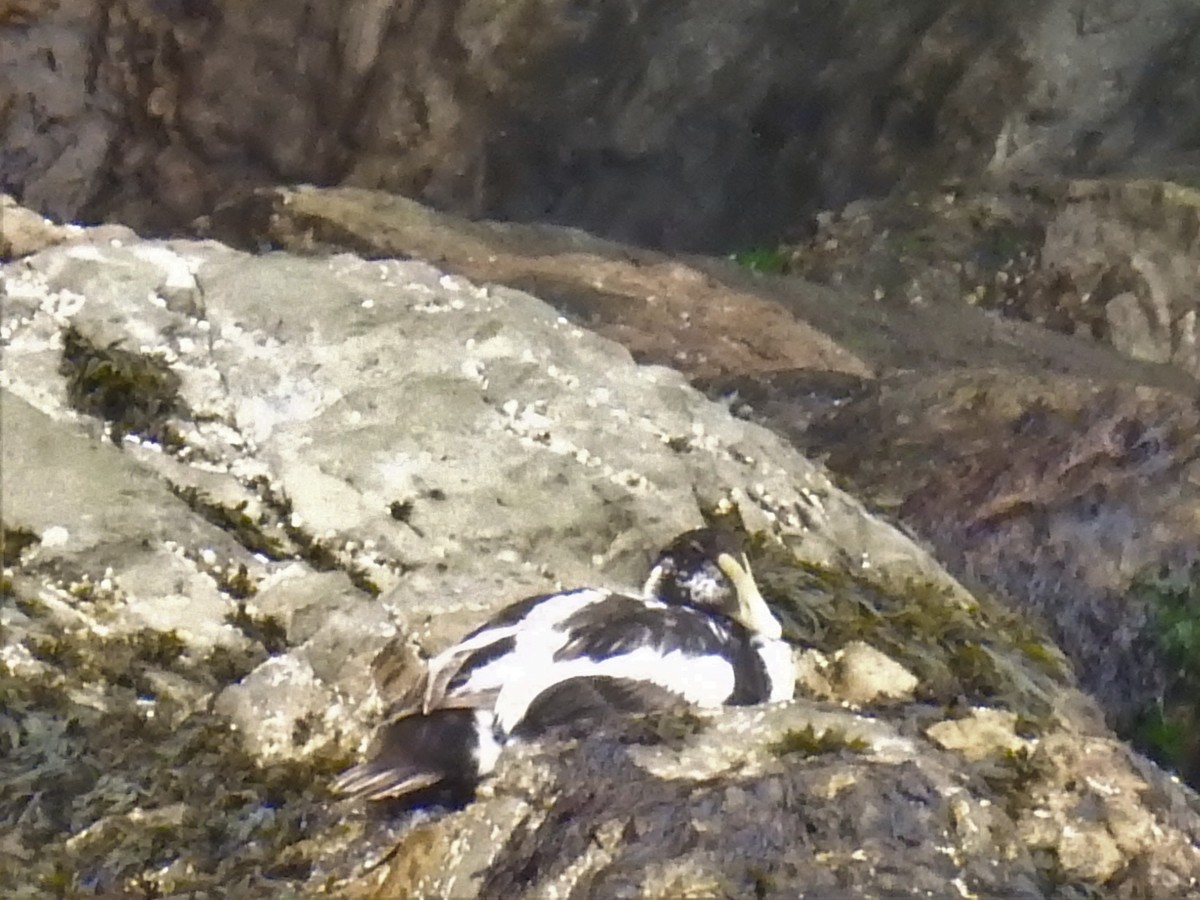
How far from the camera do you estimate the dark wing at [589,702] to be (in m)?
2.42

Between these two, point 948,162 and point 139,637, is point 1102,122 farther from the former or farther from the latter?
point 139,637

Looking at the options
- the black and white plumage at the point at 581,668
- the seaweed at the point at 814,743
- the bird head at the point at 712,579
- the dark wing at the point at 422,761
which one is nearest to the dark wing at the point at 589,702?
the black and white plumage at the point at 581,668

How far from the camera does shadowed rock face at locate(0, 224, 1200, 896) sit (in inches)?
88.5

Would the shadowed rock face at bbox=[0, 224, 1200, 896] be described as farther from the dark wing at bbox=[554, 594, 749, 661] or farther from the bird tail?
the dark wing at bbox=[554, 594, 749, 661]

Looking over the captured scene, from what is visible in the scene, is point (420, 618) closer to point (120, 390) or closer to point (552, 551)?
point (552, 551)

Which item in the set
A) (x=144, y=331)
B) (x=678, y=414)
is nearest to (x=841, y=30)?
(x=678, y=414)

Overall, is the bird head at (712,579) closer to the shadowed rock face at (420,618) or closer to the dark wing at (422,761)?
the shadowed rock face at (420,618)

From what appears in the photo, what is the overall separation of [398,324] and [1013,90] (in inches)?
227

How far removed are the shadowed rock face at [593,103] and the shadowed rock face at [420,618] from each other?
4.04 meters

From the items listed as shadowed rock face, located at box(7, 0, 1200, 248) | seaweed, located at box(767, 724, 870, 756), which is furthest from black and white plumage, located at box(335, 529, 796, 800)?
shadowed rock face, located at box(7, 0, 1200, 248)

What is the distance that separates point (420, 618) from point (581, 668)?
47 centimetres

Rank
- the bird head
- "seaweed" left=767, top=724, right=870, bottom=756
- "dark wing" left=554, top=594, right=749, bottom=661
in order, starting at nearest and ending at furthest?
1. "seaweed" left=767, top=724, right=870, bottom=756
2. "dark wing" left=554, top=594, right=749, bottom=661
3. the bird head

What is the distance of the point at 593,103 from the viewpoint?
779cm

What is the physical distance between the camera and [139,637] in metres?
2.66
